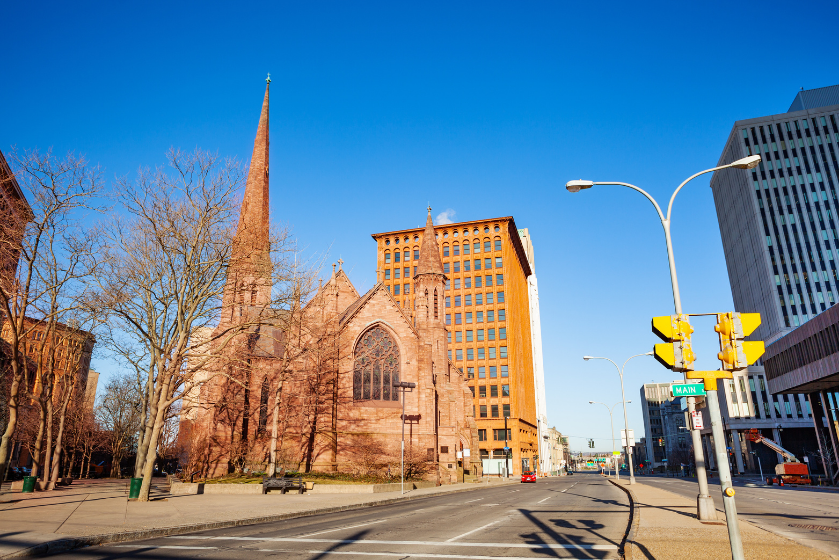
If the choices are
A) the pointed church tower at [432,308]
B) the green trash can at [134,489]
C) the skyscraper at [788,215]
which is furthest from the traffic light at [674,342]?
the skyscraper at [788,215]

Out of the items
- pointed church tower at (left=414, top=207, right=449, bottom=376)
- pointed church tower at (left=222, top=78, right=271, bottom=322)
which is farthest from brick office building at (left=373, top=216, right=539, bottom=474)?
pointed church tower at (left=222, top=78, right=271, bottom=322)

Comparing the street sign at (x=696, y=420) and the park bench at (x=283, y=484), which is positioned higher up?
the street sign at (x=696, y=420)

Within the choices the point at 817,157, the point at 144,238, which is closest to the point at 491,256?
the point at 817,157

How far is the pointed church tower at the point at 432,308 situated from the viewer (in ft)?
139

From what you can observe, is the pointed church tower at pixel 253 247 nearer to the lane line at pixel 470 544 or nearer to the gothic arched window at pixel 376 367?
the gothic arched window at pixel 376 367

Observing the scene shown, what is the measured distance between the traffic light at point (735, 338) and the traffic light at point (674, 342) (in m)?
0.47

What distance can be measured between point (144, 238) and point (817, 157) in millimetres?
110922

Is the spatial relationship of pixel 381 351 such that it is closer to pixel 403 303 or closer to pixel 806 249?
pixel 403 303

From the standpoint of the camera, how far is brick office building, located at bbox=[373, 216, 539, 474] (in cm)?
8044

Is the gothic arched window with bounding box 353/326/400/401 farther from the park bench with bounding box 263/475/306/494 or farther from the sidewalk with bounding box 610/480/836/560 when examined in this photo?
the sidewalk with bounding box 610/480/836/560

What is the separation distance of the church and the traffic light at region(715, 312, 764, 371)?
27972 millimetres

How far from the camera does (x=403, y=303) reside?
86.8m

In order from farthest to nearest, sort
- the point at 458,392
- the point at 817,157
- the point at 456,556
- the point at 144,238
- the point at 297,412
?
the point at 817,157 < the point at 458,392 < the point at 297,412 < the point at 144,238 < the point at 456,556

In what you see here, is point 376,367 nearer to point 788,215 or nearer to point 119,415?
point 119,415
